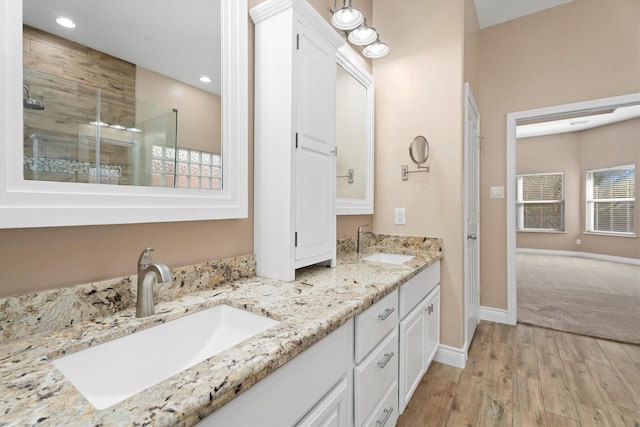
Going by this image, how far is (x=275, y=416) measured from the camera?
706 mm

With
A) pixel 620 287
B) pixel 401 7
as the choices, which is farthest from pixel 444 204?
pixel 620 287

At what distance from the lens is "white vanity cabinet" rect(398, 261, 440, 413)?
5.02 ft

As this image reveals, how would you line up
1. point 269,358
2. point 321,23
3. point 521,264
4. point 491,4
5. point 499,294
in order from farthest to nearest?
point 521,264
point 499,294
point 491,4
point 321,23
point 269,358

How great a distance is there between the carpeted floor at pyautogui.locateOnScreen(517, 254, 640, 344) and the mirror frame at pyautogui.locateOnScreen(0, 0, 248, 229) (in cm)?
331

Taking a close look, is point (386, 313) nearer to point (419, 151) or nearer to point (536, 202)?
point (419, 151)

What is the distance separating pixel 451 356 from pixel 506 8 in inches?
125

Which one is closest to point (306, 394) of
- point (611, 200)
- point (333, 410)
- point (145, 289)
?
point (333, 410)

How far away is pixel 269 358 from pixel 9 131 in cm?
83

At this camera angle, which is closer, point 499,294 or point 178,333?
point 178,333

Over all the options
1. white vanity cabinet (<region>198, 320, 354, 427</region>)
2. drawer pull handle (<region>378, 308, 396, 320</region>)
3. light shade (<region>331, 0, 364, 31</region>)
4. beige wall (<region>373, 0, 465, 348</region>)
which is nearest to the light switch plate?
beige wall (<region>373, 0, 465, 348</region>)

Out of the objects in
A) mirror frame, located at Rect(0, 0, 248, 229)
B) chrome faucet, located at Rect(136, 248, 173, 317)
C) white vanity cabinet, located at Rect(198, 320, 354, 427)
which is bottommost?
white vanity cabinet, located at Rect(198, 320, 354, 427)

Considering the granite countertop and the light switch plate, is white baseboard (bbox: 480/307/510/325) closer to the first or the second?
the light switch plate

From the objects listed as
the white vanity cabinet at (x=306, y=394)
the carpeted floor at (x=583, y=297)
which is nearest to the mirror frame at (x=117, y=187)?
the white vanity cabinet at (x=306, y=394)

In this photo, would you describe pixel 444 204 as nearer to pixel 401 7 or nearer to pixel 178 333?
pixel 401 7
